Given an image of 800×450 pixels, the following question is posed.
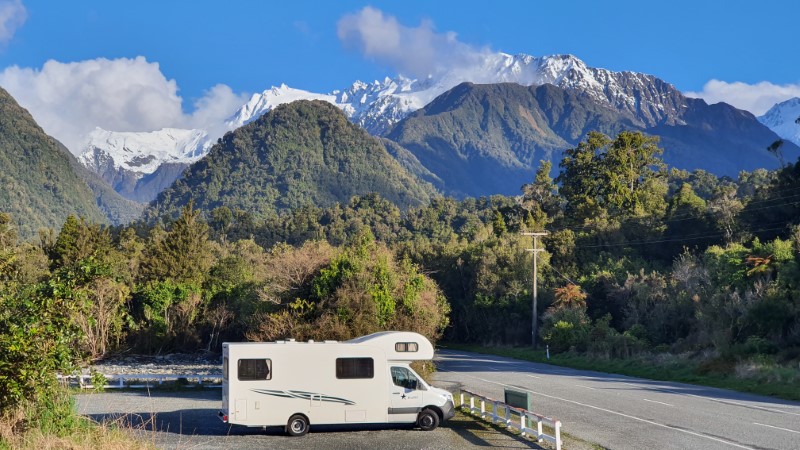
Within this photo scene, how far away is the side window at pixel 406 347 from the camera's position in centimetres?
2033

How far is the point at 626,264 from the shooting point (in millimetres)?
67375

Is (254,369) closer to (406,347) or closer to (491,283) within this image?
(406,347)

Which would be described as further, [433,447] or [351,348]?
[351,348]

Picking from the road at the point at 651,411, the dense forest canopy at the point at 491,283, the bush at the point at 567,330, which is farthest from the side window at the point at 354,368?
the bush at the point at 567,330

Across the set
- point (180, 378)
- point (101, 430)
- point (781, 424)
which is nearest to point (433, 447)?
point (101, 430)

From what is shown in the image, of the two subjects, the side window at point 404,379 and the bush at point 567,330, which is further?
the bush at point 567,330

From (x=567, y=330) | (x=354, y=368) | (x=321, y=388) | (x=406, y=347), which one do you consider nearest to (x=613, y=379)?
(x=567, y=330)

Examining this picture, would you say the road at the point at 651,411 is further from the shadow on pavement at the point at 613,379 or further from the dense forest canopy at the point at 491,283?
the dense forest canopy at the point at 491,283

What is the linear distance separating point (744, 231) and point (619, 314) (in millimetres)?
12436

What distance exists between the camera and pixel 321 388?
19.2 m

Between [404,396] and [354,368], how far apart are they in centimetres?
140

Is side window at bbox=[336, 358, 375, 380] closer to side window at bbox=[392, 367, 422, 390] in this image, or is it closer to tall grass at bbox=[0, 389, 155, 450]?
side window at bbox=[392, 367, 422, 390]

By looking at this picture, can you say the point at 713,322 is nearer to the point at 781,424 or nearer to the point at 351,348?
the point at 781,424

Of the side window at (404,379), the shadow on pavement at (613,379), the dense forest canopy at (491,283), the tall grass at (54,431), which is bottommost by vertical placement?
the shadow on pavement at (613,379)
